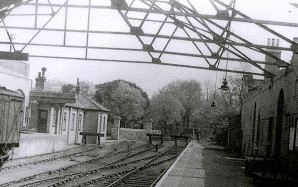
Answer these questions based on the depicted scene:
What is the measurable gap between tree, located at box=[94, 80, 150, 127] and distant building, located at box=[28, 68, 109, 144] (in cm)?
2917

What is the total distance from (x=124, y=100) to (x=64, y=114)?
42573 millimetres

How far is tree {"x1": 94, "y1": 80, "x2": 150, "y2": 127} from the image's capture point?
77.7m

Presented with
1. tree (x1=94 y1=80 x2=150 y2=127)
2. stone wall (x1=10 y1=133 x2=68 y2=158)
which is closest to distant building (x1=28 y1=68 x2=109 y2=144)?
stone wall (x1=10 y1=133 x2=68 y2=158)

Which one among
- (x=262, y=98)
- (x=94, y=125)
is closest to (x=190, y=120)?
(x=94, y=125)

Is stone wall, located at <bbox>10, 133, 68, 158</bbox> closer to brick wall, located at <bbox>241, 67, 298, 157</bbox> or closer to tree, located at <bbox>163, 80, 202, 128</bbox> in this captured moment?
brick wall, located at <bbox>241, 67, 298, 157</bbox>

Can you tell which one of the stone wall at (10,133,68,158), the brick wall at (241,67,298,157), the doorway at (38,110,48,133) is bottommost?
the stone wall at (10,133,68,158)

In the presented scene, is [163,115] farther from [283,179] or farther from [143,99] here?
[283,179]

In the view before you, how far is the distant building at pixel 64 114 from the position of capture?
3238 cm

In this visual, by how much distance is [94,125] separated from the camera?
146ft

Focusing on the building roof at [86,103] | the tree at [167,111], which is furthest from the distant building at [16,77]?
the tree at [167,111]

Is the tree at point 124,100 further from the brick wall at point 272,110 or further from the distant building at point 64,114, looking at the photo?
the brick wall at point 272,110

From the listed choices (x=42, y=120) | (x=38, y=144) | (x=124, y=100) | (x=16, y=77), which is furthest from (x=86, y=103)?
(x=124, y=100)

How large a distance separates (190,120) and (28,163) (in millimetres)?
61224

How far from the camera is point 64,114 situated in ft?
121
